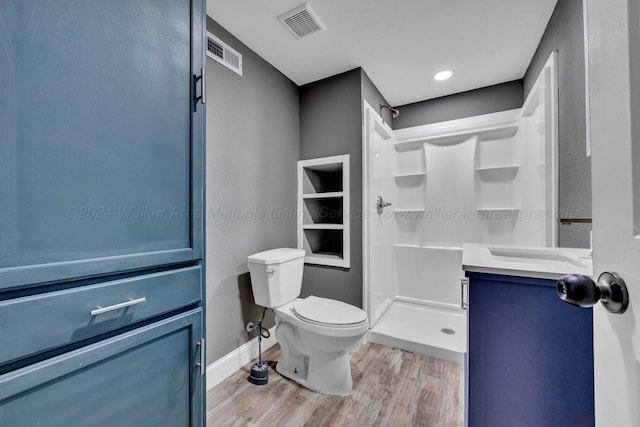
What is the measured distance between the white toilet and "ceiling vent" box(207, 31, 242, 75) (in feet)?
4.20

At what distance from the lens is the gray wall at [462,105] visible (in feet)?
8.04

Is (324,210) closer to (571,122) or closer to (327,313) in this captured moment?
(327,313)

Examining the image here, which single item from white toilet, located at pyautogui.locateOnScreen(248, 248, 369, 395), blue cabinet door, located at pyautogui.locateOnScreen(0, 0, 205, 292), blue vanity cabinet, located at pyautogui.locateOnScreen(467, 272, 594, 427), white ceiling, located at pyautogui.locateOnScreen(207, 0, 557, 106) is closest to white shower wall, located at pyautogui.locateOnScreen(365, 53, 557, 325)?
white ceiling, located at pyautogui.locateOnScreen(207, 0, 557, 106)

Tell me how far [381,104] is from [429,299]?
83.5 inches

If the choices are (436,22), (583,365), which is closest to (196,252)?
(583,365)

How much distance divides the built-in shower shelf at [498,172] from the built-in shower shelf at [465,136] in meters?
0.31

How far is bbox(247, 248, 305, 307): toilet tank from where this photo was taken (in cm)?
172

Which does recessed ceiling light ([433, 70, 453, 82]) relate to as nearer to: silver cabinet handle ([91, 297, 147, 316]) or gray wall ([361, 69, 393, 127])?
gray wall ([361, 69, 393, 127])

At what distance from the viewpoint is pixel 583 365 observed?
0.78 metres

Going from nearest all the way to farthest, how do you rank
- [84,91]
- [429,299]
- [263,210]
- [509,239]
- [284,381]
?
[84,91], [284,381], [263,210], [509,239], [429,299]

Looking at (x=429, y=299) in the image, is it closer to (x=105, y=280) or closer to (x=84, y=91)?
(x=105, y=280)

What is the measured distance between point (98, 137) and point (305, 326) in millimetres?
1303

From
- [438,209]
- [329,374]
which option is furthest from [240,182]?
[438,209]

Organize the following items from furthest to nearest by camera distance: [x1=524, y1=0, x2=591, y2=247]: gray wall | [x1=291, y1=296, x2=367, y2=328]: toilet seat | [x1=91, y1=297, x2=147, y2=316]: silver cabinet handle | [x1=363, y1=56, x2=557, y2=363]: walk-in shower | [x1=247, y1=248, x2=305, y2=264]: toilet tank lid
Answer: [x1=363, y1=56, x2=557, y2=363]: walk-in shower → [x1=247, y1=248, x2=305, y2=264]: toilet tank lid → [x1=291, y1=296, x2=367, y2=328]: toilet seat → [x1=524, y1=0, x2=591, y2=247]: gray wall → [x1=91, y1=297, x2=147, y2=316]: silver cabinet handle
